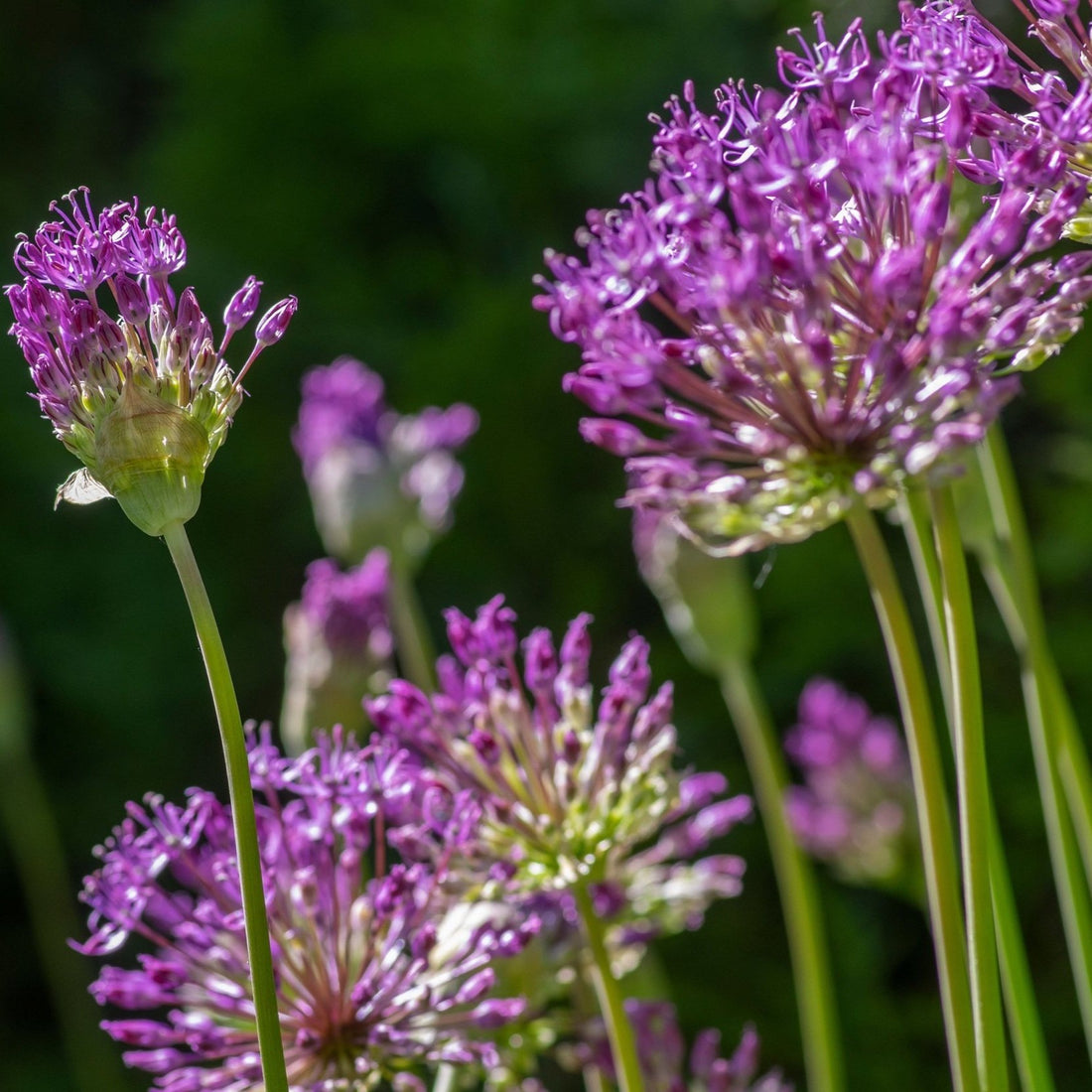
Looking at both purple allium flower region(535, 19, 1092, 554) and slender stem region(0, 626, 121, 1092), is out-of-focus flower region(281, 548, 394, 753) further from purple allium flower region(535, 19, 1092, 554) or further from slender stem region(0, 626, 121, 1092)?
slender stem region(0, 626, 121, 1092)

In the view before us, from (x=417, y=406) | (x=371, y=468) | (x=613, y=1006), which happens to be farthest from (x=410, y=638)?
(x=417, y=406)

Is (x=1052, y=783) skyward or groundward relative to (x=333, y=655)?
groundward

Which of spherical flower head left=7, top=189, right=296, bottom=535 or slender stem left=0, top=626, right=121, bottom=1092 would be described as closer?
spherical flower head left=7, top=189, right=296, bottom=535

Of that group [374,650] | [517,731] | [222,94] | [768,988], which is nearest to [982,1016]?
[517,731]

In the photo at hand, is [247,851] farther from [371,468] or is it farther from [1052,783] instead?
[371,468]

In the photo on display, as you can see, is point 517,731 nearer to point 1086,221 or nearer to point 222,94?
point 1086,221

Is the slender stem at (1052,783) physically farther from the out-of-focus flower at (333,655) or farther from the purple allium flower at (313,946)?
the out-of-focus flower at (333,655)

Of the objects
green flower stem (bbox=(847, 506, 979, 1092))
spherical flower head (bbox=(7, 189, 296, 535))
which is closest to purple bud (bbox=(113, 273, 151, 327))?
spherical flower head (bbox=(7, 189, 296, 535))

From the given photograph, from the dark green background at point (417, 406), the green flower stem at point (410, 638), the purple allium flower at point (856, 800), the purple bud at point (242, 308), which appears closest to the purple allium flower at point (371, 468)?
the green flower stem at point (410, 638)
